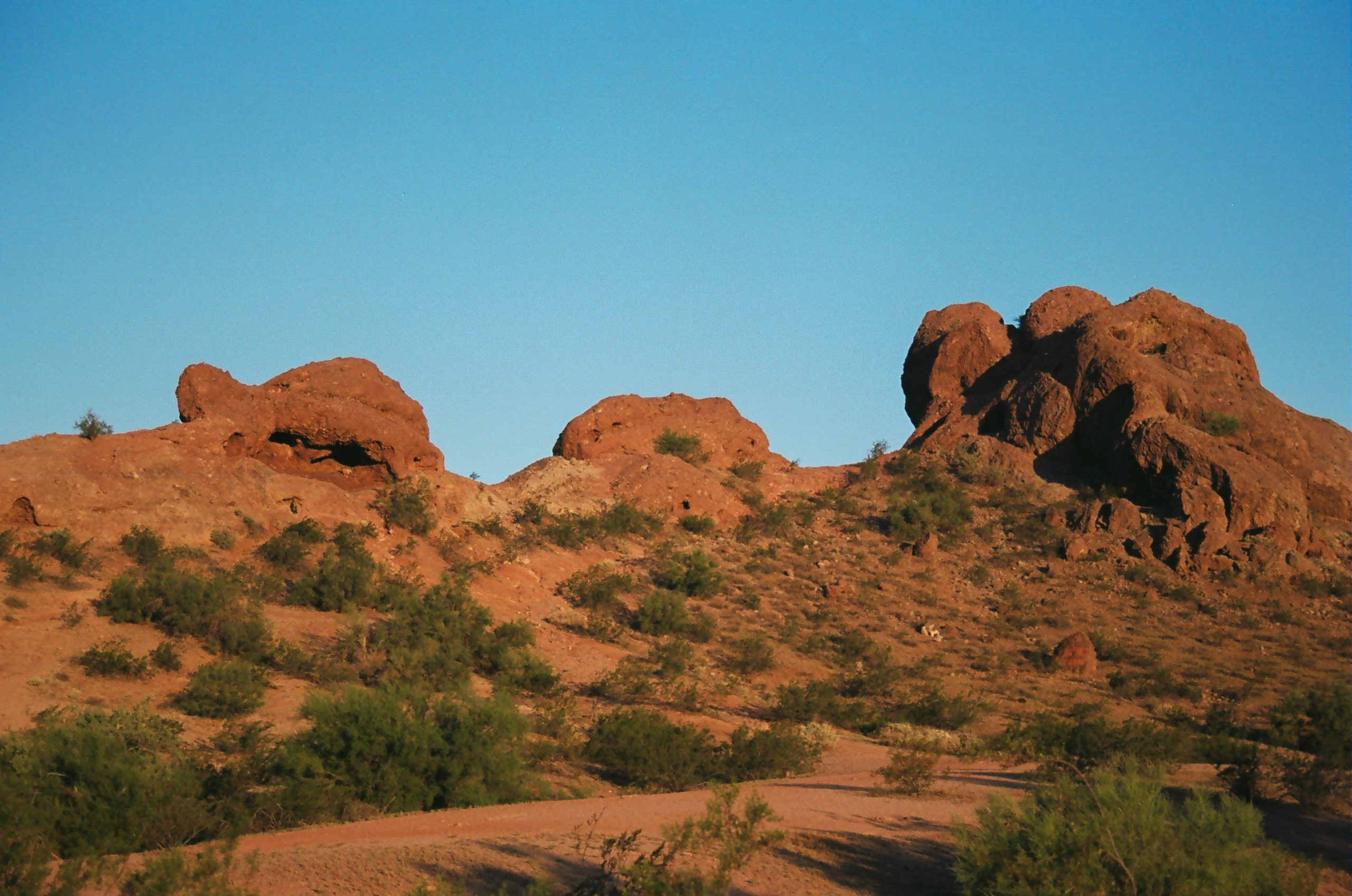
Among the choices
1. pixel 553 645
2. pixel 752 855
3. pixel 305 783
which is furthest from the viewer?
pixel 553 645

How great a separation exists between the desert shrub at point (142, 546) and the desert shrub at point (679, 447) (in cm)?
1640

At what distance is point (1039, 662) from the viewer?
23.0m

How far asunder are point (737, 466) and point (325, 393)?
44.9ft

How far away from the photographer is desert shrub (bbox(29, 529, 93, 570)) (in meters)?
19.1

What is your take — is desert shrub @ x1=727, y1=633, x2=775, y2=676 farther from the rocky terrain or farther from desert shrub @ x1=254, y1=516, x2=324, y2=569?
desert shrub @ x1=254, y1=516, x2=324, y2=569

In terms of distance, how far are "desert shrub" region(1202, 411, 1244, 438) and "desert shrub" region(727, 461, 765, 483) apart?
41.8ft

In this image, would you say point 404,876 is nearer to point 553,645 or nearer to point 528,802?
point 528,802

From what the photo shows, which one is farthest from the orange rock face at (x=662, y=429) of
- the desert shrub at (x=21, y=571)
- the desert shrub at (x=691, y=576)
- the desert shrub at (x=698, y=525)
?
the desert shrub at (x=21, y=571)

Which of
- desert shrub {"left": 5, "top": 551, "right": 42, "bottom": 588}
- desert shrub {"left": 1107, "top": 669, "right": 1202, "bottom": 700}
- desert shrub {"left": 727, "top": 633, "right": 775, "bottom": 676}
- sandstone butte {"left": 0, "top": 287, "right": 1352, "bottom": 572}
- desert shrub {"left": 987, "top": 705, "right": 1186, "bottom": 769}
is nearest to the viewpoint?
desert shrub {"left": 987, "top": 705, "right": 1186, "bottom": 769}

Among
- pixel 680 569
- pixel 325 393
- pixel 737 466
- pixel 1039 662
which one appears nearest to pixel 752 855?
pixel 1039 662

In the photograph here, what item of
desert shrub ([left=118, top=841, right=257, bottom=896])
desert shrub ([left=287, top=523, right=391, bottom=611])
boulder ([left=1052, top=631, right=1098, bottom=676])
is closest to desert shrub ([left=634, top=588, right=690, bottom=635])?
desert shrub ([left=287, top=523, right=391, bottom=611])

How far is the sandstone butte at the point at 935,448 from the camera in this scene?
2211cm

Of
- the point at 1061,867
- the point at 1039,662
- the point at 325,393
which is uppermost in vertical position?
the point at 325,393

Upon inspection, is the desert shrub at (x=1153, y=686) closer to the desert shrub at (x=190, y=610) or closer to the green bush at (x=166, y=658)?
the desert shrub at (x=190, y=610)
